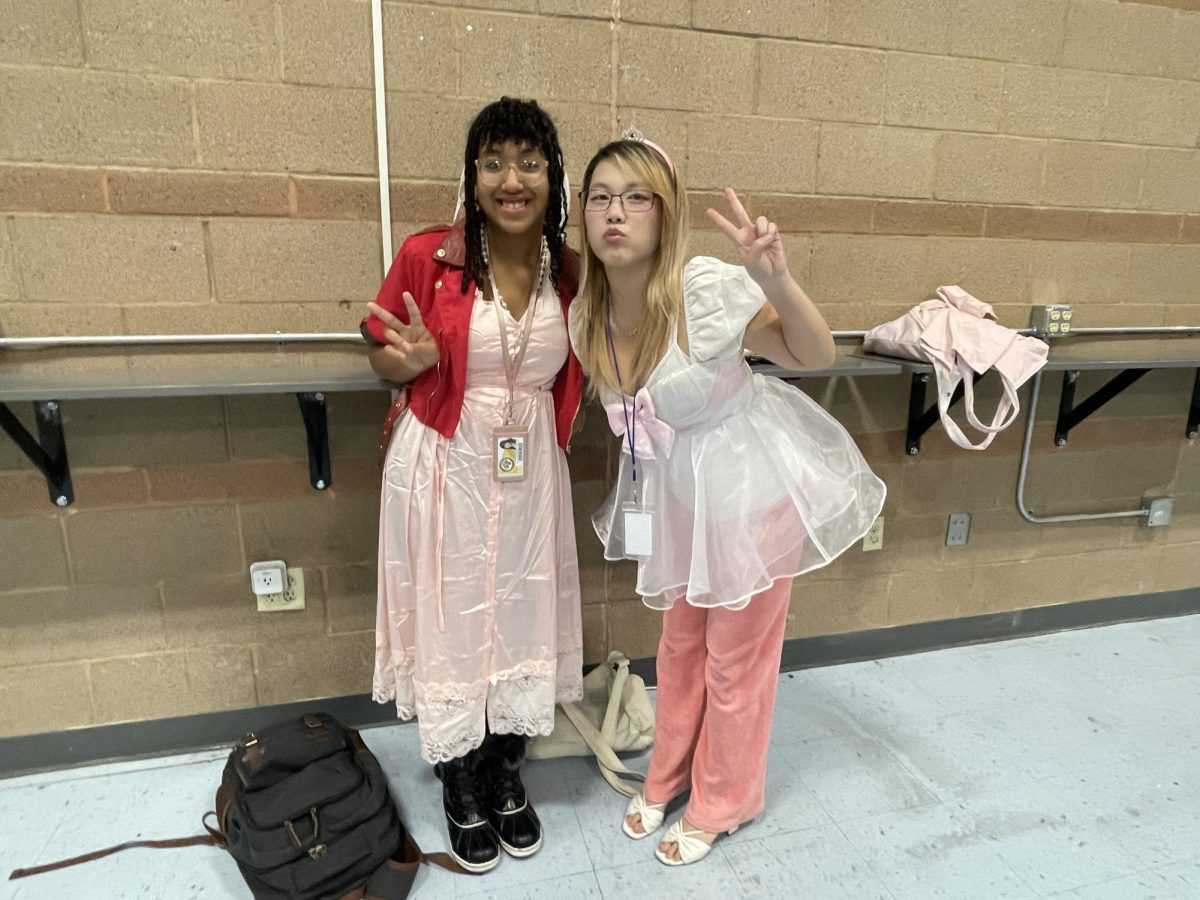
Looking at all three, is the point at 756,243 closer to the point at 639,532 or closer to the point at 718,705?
the point at 639,532

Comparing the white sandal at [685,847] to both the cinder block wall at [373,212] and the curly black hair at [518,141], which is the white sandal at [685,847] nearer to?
the cinder block wall at [373,212]

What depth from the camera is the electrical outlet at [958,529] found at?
217 cm

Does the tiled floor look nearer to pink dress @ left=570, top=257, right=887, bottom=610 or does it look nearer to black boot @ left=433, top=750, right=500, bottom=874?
black boot @ left=433, top=750, right=500, bottom=874

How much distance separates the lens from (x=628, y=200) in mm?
1194

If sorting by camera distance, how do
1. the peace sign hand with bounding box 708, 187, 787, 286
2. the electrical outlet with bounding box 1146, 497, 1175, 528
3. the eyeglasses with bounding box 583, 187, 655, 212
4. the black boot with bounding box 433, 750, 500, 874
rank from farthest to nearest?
the electrical outlet with bounding box 1146, 497, 1175, 528 < the black boot with bounding box 433, 750, 500, 874 < the eyeglasses with bounding box 583, 187, 655, 212 < the peace sign hand with bounding box 708, 187, 787, 286

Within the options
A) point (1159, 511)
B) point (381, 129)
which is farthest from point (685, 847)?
point (1159, 511)

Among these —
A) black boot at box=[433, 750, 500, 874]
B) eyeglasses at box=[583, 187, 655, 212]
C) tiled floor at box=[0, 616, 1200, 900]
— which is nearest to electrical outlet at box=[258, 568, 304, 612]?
tiled floor at box=[0, 616, 1200, 900]

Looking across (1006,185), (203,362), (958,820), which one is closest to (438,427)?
(203,362)

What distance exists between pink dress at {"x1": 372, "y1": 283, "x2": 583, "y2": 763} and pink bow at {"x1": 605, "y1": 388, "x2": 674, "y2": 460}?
6.2 inches

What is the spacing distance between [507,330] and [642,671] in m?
1.11

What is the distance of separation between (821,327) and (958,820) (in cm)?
111

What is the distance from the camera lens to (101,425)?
156 cm

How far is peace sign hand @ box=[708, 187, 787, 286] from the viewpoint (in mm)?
1088

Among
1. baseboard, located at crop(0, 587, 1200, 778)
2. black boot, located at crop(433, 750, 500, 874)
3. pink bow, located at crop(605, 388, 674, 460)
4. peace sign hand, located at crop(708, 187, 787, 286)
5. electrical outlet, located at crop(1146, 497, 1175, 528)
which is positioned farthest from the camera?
electrical outlet, located at crop(1146, 497, 1175, 528)
